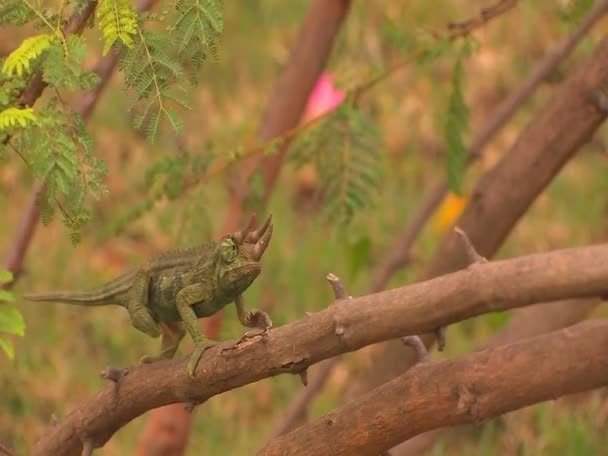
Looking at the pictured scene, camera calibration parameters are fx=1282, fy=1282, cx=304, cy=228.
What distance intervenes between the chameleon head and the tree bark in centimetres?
102

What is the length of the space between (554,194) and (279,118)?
2126mm

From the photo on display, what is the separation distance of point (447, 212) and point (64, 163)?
3453 mm

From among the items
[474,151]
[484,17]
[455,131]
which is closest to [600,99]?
[484,17]

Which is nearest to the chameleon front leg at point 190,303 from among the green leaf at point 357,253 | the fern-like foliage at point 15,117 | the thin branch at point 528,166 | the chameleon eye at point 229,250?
the chameleon eye at point 229,250

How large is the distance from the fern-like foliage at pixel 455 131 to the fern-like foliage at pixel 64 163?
141 centimetres

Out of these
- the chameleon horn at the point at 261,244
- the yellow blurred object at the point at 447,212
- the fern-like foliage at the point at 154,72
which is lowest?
the chameleon horn at the point at 261,244

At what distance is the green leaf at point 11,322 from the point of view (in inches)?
93.7

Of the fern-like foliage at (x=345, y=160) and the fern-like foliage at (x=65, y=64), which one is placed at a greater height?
the fern-like foliage at (x=345, y=160)

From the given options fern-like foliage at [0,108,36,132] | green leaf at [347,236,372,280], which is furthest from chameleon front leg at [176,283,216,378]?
green leaf at [347,236,372,280]

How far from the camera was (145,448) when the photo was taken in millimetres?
3668

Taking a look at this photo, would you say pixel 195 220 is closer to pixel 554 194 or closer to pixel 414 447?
pixel 414 447

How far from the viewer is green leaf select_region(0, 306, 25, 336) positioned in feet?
7.80

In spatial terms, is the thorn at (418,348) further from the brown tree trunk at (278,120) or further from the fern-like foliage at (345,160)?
the brown tree trunk at (278,120)

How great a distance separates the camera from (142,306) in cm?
256
